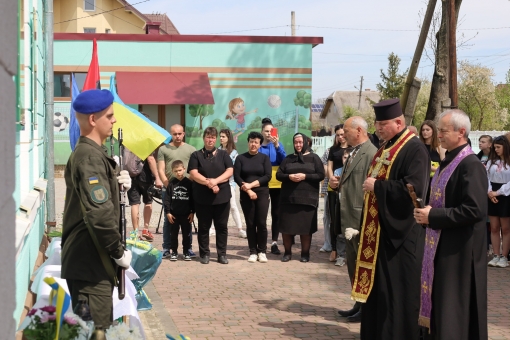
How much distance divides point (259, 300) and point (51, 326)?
5313 millimetres

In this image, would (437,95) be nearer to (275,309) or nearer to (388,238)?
(275,309)

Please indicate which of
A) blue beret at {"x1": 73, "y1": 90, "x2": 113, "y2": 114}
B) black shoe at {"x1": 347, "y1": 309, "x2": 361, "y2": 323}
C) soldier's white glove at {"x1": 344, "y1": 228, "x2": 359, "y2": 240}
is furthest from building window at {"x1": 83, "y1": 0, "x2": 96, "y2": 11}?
blue beret at {"x1": 73, "y1": 90, "x2": 113, "y2": 114}

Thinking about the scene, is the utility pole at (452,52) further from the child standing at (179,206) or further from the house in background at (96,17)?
the house in background at (96,17)

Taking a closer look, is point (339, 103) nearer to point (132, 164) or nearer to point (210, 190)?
point (132, 164)

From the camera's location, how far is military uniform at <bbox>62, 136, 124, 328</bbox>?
418 cm

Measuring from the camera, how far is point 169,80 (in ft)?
95.5

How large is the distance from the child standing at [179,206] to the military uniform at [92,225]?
6.45 m

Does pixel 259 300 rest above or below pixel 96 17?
below

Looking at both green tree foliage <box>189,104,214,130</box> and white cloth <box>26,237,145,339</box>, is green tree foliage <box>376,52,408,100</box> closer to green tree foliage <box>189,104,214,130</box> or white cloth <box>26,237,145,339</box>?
green tree foliage <box>189,104,214,130</box>

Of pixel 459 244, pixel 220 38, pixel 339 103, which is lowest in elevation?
pixel 459 244

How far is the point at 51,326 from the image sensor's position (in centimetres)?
340

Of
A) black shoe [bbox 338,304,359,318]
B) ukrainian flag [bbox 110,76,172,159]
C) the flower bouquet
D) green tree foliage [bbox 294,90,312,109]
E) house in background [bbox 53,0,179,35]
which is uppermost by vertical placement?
house in background [bbox 53,0,179,35]

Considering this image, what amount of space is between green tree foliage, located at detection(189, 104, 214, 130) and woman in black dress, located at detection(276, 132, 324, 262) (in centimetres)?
1898

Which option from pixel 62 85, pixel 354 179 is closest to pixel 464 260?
pixel 354 179
